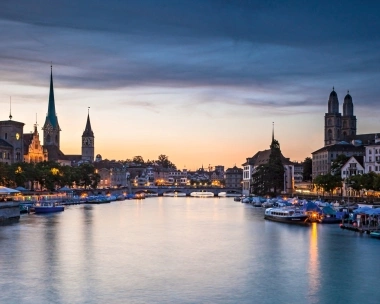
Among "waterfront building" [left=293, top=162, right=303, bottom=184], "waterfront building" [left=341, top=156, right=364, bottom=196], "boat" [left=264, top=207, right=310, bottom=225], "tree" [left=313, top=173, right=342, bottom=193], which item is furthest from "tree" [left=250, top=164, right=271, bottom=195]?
"waterfront building" [left=293, top=162, right=303, bottom=184]

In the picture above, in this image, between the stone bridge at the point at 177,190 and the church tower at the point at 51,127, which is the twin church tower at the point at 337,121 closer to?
the stone bridge at the point at 177,190

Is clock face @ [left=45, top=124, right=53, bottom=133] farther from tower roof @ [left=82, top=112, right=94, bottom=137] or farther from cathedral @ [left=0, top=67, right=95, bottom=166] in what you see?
tower roof @ [left=82, top=112, right=94, bottom=137]

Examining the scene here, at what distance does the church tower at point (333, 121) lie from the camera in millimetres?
Result: 156375

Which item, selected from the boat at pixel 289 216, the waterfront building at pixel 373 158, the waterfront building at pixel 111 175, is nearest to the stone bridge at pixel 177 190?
the waterfront building at pixel 111 175

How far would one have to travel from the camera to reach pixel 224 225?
63.5 m

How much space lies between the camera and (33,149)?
130 meters

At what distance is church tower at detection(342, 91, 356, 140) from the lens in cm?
15788

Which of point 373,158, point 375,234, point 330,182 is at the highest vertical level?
point 373,158

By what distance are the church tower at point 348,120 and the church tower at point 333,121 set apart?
1658 millimetres

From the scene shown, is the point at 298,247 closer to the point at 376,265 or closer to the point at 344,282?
the point at 376,265

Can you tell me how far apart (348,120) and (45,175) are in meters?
80.9

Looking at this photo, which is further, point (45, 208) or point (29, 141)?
point (29, 141)

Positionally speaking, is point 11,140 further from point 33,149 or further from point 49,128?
point 49,128

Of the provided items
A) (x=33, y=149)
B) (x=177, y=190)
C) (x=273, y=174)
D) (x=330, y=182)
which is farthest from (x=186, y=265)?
(x=177, y=190)
